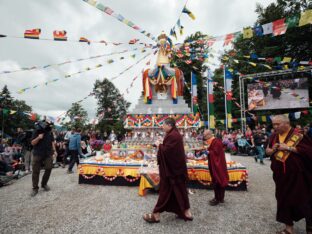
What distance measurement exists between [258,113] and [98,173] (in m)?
19.9

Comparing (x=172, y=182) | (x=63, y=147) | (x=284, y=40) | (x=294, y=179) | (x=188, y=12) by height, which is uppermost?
(x=284, y=40)

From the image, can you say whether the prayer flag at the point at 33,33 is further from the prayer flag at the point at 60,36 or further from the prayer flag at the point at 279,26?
the prayer flag at the point at 279,26

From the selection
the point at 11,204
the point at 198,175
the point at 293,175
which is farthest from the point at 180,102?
the point at 11,204

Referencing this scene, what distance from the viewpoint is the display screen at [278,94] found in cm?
1598

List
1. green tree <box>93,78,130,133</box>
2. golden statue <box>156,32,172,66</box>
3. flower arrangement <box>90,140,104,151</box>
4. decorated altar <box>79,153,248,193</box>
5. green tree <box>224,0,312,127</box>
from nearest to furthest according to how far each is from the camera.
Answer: decorated altar <box>79,153,248,193</box> → golden statue <box>156,32,172,66</box> → flower arrangement <box>90,140,104,151</box> → green tree <box>224,0,312,127</box> → green tree <box>93,78,130,133</box>

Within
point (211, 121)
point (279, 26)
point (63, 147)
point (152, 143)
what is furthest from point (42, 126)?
point (211, 121)

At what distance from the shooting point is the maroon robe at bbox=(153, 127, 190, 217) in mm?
3410

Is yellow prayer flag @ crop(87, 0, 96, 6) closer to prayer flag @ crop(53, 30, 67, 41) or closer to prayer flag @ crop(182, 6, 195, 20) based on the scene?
prayer flag @ crop(53, 30, 67, 41)

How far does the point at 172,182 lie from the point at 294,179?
194 centimetres

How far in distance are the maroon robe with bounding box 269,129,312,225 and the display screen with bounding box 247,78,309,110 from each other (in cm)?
1526

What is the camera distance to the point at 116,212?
3852 mm

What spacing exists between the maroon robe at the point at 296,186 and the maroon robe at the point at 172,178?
5.18 feet

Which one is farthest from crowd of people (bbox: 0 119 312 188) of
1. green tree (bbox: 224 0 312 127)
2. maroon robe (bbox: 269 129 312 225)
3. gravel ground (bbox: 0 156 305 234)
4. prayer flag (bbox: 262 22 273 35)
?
green tree (bbox: 224 0 312 127)

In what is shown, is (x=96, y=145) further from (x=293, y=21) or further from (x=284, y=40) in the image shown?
(x=284, y=40)
